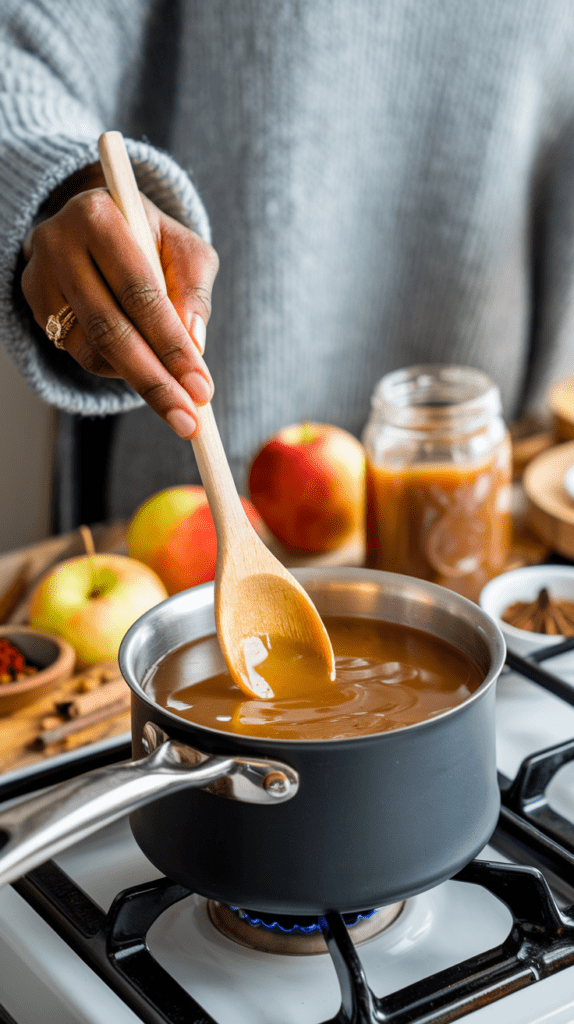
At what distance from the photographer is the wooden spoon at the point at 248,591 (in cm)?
54

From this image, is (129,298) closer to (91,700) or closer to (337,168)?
(91,700)

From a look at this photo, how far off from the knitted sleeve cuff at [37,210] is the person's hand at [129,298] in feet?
0.24

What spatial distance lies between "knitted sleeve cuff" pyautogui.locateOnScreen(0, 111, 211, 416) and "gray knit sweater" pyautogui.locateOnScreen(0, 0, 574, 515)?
0.43ft

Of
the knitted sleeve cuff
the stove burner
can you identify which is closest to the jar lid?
the knitted sleeve cuff

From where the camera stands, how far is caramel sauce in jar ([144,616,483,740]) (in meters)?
0.48

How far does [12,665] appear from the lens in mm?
760

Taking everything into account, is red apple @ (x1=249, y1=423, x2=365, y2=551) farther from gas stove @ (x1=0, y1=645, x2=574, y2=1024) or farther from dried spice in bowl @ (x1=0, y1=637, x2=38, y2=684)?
gas stove @ (x1=0, y1=645, x2=574, y2=1024)

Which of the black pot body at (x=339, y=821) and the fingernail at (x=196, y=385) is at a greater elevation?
the fingernail at (x=196, y=385)

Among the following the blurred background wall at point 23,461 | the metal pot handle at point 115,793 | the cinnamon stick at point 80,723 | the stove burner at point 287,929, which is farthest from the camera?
the blurred background wall at point 23,461

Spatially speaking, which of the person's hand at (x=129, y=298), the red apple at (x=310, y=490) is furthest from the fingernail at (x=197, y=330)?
the red apple at (x=310, y=490)

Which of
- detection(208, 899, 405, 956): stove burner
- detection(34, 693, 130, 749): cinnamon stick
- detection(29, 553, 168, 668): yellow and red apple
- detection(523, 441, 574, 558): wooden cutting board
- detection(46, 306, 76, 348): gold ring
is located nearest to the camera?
detection(208, 899, 405, 956): stove burner

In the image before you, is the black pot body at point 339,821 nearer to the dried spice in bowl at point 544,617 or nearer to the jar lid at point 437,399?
the dried spice in bowl at point 544,617

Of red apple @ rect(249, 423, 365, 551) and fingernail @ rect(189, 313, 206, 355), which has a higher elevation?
fingernail @ rect(189, 313, 206, 355)

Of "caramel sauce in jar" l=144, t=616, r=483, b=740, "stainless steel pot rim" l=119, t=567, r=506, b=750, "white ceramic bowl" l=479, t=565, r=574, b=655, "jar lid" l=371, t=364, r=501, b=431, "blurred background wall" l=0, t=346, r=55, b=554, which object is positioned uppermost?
"stainless steel pot rim" l=119, t=567, r=506, b=750
